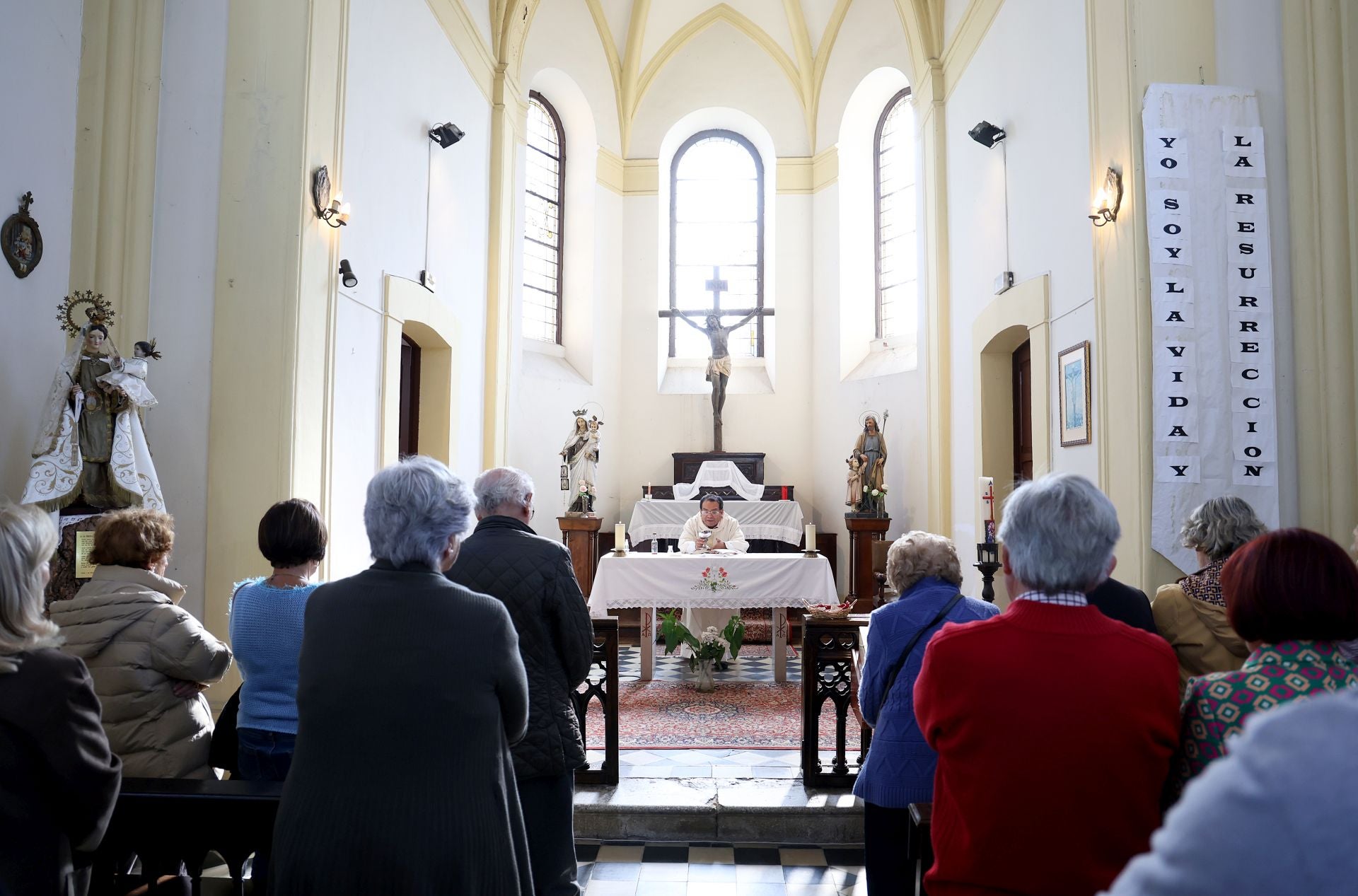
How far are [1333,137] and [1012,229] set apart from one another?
2.89 metres

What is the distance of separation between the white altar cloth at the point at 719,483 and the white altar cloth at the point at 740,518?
18 cm

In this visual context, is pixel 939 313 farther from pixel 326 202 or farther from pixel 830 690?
pixel 326 202

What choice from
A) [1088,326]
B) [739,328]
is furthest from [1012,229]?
[739,328]

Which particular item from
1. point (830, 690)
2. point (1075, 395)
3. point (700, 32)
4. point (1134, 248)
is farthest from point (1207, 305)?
point (700, 32)

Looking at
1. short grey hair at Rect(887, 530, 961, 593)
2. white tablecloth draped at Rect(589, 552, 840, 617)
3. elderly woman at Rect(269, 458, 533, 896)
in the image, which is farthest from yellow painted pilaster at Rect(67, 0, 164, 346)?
short grey hair at Rect(887, 530, 961, 593)

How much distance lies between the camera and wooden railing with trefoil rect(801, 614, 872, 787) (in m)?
4.59

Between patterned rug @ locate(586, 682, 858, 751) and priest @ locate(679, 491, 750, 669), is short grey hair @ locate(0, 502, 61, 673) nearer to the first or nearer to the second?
patterned rug @ locate(586, 682, 858, 751)

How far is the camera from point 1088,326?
570 centimetres

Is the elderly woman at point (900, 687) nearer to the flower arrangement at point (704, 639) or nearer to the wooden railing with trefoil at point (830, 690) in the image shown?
the wooden railing with trefoil at point (830, 690)

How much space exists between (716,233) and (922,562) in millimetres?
10934

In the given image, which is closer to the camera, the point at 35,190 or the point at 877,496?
the point at 35,190

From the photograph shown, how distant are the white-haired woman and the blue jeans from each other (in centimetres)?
111

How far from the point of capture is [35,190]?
452 centimetres

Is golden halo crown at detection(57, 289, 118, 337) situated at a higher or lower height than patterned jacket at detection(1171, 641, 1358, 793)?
higher
